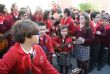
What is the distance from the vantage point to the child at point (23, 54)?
8.43 ft

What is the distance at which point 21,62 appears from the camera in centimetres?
264

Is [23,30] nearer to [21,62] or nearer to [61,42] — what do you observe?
[21,62]

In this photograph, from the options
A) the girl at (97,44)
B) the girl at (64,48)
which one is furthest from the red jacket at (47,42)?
the girl at (97,44)

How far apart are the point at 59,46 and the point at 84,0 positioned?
8.08 metres

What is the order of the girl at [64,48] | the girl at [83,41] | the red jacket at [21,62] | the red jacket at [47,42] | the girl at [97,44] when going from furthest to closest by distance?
the girl at [97,44], the girl at [83,41], the girl at [64,48], the red jacket at [47,42], the red jacket at [21,62]

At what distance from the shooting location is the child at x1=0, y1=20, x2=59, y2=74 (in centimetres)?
257

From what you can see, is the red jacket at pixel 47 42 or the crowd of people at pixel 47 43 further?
the red jacket at pixel 47 42

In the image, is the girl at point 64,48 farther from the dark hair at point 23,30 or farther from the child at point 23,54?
the dark hair at point 23,30

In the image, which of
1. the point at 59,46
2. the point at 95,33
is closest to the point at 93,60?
the point at 95,33

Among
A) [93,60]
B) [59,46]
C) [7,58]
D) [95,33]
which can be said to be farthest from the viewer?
[93,60]

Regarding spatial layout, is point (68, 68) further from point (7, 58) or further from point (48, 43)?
point (7, 58)

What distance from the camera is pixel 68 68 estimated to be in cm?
560

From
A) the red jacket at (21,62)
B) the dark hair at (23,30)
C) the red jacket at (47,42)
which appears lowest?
the red jacket at (47,42)

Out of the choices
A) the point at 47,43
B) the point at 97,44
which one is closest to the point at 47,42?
the point at 47,43
